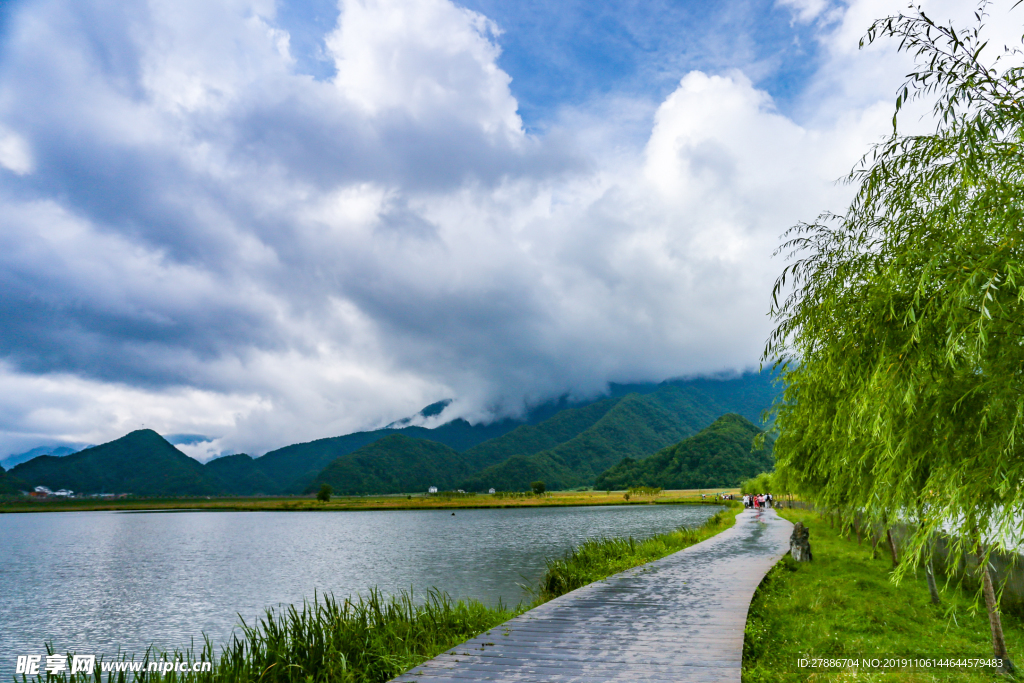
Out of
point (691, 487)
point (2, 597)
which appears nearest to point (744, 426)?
point (691, 487)

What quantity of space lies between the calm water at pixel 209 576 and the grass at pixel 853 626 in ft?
29.0

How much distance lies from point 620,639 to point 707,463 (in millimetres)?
150460

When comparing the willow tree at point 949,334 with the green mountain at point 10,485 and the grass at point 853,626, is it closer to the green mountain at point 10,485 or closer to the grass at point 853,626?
the grass at point 853,626

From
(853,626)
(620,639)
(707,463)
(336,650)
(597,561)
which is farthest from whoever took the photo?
(707,463)

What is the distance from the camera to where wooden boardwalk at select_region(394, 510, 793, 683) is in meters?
6.82

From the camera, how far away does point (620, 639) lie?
8305 mm

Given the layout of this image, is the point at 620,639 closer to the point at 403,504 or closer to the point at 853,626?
the point at 853,626

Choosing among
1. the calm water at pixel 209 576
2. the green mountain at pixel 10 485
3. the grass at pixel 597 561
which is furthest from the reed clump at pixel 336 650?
the green mountain at pixel 10 485

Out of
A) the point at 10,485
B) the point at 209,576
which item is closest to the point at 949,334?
the point at 209,576

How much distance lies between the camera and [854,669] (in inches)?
324

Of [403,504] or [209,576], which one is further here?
[403,504]

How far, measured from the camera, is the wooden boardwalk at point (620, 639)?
6.82 meters

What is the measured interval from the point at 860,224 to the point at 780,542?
71.0 ft

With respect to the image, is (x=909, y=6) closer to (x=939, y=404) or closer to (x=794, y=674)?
(x=939, y=404)
